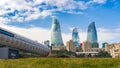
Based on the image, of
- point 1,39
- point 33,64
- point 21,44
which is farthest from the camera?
point 21,44

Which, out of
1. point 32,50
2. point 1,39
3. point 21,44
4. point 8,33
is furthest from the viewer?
point 32,50

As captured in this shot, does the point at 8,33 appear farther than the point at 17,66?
Yes

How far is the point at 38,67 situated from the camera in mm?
23156

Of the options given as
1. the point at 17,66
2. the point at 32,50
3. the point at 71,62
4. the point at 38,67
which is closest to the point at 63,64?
the point at 71,62

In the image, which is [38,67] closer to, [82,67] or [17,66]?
[17,66]

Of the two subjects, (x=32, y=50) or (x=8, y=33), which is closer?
(x=8, y=33)

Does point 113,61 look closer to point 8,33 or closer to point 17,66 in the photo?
point 17,66

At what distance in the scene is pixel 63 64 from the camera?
24.6 meters

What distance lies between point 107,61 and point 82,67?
3686mm

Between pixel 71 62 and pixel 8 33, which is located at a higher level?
pixel 8 33

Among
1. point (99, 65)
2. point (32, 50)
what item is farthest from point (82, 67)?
point (32, 50)

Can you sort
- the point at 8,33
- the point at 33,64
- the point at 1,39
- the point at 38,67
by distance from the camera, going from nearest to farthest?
the point at 38,67 → the point at 33,64 → the point at 1,39 → the point at 8,33

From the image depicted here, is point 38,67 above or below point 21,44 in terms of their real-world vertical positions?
below

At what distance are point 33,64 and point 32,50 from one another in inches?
3558
